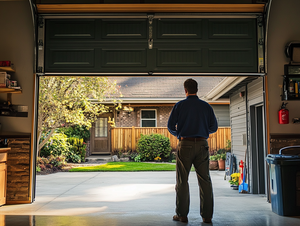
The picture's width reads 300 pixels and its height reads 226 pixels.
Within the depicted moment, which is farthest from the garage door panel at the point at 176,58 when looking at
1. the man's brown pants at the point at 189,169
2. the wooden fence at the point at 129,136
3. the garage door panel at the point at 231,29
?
the wooden fence at the point at 129,136

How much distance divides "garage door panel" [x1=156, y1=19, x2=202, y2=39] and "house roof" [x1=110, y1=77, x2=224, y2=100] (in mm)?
10521

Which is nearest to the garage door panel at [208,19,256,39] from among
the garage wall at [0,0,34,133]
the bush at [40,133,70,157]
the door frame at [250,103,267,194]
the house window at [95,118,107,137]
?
the door frame at [250,103,267,194]

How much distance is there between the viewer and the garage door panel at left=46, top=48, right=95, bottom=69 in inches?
234

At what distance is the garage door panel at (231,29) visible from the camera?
595cm

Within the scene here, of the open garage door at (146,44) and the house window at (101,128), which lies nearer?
the open garage door at (146,44)

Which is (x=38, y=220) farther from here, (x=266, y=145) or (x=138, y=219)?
(x=266, y=145)

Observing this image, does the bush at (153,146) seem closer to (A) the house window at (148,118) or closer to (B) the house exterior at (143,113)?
(B) the house exterior at (143,113)

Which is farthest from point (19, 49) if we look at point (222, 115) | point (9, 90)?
point (222, 115)

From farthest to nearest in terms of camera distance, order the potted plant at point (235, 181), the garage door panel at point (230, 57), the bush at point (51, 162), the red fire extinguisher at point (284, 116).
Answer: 1. the bush at point (51, 162)
2. the potted plant at point (235, 181)
3. the garage door panel at point (230, 57)
4. the red fire extinguisher at point (284, 116)

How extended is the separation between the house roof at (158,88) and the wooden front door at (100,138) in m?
2.14

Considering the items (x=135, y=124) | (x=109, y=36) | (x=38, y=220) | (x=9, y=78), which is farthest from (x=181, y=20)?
(x=135, y=124)

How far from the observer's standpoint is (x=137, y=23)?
5949 mm

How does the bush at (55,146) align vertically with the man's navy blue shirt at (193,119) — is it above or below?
below

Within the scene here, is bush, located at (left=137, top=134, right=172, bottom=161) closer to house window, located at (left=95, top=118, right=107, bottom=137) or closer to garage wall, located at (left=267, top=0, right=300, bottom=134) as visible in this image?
house window, located at (left=95, top=118, right=107, bottom=137)
